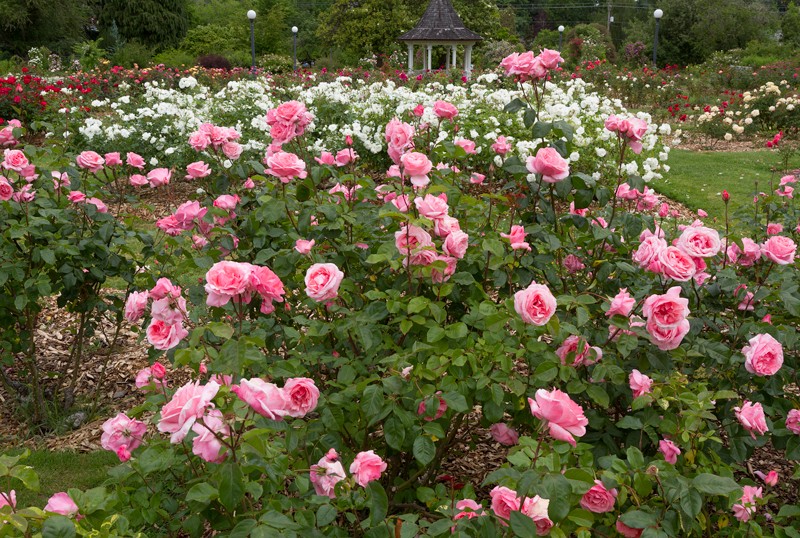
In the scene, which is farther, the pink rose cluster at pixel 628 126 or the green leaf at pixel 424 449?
Result: the pink rose cluster at pixel 628 126

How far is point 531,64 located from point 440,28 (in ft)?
55.6

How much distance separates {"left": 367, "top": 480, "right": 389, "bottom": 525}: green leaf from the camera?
145 centimetres

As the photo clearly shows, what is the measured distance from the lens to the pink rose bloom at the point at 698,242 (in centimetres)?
185

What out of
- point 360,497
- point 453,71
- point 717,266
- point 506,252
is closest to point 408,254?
point 506,252

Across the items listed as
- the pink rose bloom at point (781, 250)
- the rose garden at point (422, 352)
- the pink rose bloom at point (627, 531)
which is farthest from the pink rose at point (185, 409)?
the pink rose bloom at point (781, 250)

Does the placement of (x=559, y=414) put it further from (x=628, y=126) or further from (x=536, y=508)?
(x=628, y=126)

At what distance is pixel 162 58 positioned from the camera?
2848 cm

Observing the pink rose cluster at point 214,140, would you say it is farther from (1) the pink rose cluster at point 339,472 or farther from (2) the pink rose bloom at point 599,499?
(2) the pink rose bloom at point 599,499

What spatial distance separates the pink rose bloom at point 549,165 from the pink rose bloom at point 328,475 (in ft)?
→ 3.11

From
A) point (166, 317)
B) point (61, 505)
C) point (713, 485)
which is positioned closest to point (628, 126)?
point (713, 485)

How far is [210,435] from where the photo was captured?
124 cm

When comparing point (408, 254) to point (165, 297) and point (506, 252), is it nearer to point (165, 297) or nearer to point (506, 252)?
point (506, 252)

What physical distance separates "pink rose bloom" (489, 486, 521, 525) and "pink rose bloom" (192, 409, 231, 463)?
0.51 meters

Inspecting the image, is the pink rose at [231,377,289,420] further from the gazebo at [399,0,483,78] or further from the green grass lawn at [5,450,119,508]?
the gazebo at [399,0,483,78]
